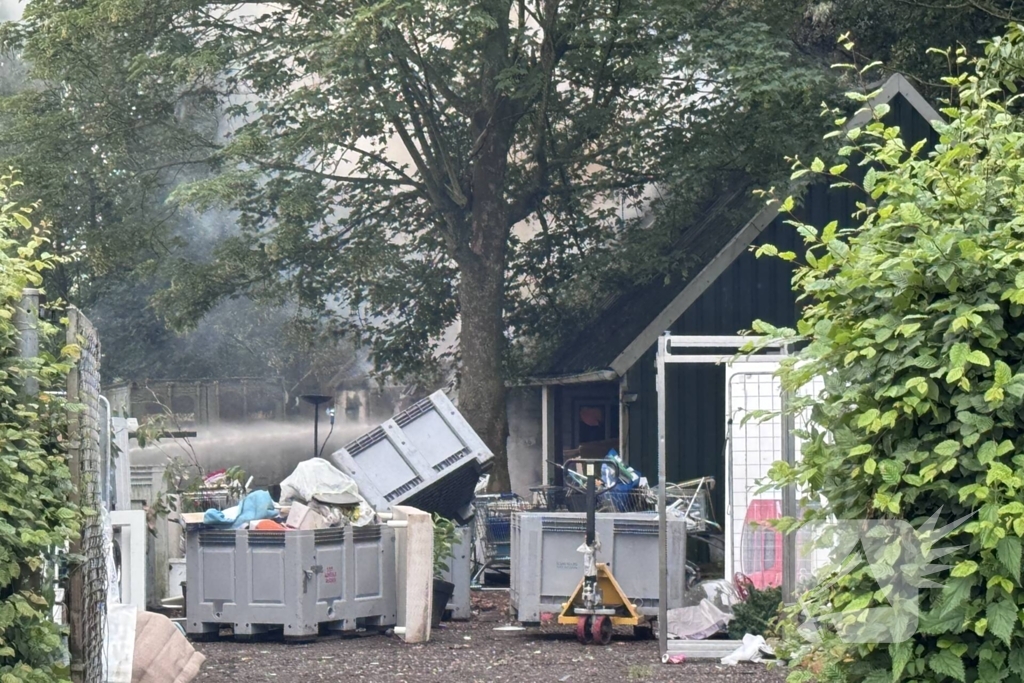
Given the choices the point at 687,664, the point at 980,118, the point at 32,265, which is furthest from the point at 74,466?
the point at 687,664

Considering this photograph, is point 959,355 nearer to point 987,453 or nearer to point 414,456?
point 987,453

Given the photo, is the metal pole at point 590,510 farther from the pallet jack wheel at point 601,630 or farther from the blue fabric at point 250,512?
the blue fabric at point 250,512

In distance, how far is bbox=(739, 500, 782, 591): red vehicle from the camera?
36.7ft

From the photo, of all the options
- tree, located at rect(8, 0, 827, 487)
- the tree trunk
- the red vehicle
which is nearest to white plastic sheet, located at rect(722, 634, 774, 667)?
the red vehicle

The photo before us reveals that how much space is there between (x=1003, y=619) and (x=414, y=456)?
409 inches

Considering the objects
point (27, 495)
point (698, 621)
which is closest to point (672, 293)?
point (698, 621)

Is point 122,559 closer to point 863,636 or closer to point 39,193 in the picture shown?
point 863,636

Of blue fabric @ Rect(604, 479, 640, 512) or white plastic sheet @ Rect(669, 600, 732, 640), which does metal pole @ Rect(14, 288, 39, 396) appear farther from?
blue fabric @ Rect(604, 479, 640, 512)

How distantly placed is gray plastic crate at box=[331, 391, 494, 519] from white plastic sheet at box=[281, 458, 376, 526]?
1.11 metres

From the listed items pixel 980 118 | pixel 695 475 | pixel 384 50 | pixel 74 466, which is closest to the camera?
pixel 980 118

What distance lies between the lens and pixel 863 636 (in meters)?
3.87

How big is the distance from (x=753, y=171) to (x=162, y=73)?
960 centimetres

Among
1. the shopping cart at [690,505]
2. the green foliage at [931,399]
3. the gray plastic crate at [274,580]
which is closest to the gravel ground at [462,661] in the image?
the gray plastic crate at [274,580]

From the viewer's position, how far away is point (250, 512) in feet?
39.7
